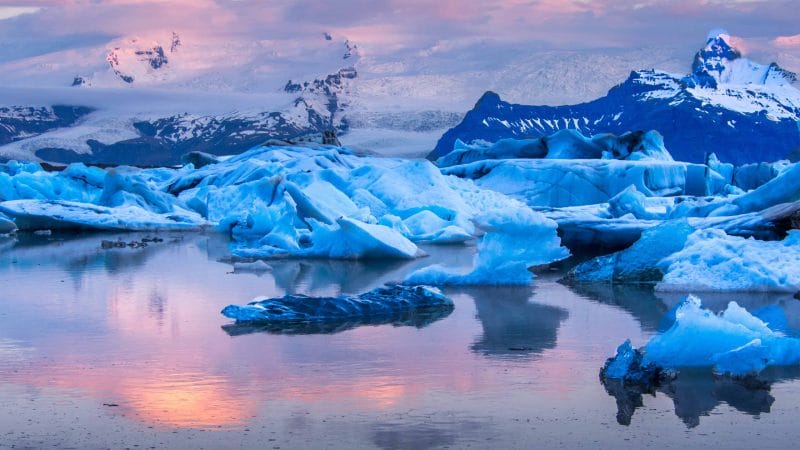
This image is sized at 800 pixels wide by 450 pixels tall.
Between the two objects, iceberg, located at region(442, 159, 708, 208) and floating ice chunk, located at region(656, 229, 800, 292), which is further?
iceberg, located at region(442, 159, 708, 208)

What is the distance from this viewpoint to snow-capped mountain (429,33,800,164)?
49.0m

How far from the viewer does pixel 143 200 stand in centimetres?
2162

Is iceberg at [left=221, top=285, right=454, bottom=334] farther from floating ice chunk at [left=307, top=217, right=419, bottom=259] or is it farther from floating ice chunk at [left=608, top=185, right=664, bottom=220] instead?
floating ice chunk at [left=608, top=185, right=664, bottom=220]

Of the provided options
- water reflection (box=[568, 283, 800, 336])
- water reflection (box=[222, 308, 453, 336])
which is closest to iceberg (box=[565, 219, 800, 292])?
water reflection (box=[568, 283, 800, 336])

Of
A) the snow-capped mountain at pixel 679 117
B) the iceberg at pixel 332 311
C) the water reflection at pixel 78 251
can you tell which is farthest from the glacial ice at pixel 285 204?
the snow-capped mountain at pixel 679 117

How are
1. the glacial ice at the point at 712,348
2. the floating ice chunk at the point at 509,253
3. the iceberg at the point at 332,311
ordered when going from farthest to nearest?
the floating ice chunk at the point at 509,253, the iceberg at the point at 332,311, the glacial ice at the point at 712,348

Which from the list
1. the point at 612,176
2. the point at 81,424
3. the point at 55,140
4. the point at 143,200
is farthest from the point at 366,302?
the point at 55,140

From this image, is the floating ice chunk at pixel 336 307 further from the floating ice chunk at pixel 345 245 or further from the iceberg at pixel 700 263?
the floating ice chunk at pixel 345 245

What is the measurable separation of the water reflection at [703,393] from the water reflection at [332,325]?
224cm

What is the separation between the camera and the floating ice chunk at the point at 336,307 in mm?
8312

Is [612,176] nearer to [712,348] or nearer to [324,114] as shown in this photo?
[712,348]

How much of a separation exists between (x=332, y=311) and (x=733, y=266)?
11.4 ft

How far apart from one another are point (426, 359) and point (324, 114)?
295 ft

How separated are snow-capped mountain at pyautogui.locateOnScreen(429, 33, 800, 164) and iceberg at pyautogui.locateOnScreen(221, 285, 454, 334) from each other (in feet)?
130
